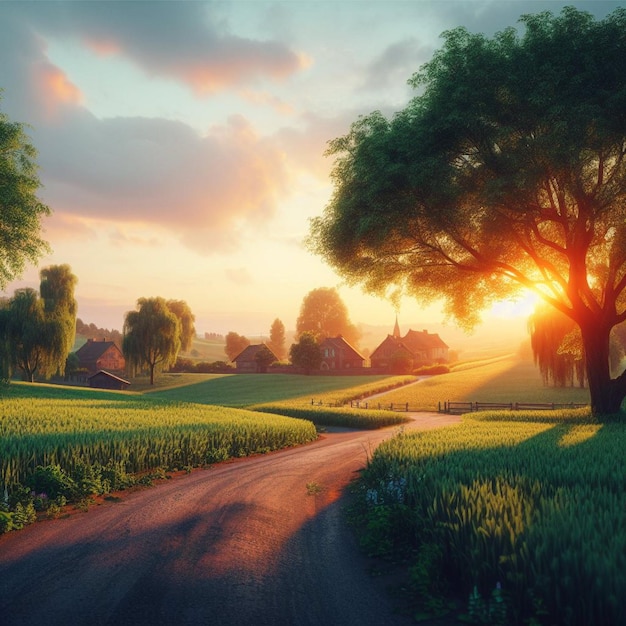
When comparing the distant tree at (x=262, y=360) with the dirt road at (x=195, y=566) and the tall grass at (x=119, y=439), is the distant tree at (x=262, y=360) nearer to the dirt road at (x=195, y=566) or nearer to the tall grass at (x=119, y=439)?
the tall grass at (x=119, y=439)

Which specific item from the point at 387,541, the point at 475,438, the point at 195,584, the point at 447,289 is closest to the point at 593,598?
the point at 387,541

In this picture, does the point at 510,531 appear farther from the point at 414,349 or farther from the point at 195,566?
the point at 414,349

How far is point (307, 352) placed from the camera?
83750 mm

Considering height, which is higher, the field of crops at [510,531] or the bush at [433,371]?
the bush at [433,371]

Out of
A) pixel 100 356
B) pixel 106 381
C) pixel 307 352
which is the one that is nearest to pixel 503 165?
pixel 106 381

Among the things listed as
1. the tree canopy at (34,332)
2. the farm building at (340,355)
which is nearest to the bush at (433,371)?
the farm building at (340,355)

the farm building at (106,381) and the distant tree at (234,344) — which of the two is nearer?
the farm building at (106,381)

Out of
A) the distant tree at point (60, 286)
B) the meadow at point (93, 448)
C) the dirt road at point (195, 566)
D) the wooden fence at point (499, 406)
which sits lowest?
the wooden fence at point (499, 406)

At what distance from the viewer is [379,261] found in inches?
900

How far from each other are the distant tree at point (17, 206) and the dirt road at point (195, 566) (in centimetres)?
1807

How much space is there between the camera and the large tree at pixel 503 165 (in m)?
18.6

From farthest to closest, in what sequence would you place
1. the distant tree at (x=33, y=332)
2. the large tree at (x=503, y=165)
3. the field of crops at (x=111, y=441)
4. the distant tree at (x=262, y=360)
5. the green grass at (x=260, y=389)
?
the distant tree at (x=262, y=360) → the green grass at (x=260, y=389) → the distant tree at (x=33, y=332) → the large tree at (x=503, y=165) → the field of crops at (x=111, y=441)

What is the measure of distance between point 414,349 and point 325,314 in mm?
24793

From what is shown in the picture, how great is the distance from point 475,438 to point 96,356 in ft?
324
